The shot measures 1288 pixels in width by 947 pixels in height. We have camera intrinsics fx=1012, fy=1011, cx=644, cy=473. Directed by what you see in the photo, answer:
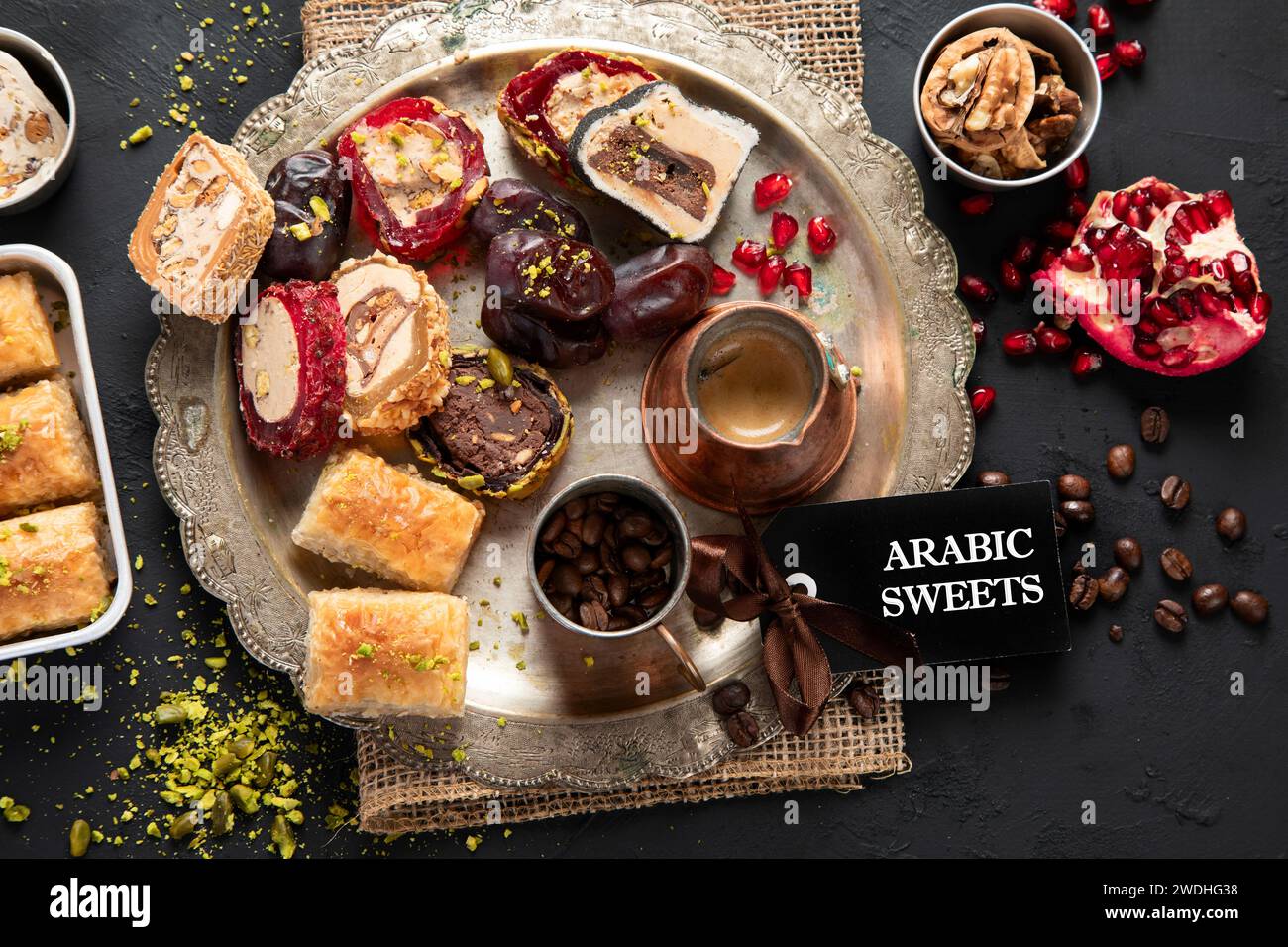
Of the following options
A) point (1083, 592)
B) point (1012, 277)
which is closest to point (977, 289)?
point (1012, 277)

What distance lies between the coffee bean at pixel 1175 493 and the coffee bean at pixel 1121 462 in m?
0.13

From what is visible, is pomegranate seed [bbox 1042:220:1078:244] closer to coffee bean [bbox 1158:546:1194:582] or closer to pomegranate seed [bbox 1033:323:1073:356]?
pomegranate seed [bbox 1033:323:1073:356]

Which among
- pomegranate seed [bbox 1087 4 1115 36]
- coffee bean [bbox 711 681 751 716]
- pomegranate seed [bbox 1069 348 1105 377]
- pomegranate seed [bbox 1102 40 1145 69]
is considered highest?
pomegranate seed [bbox 1087 4 1115 36]

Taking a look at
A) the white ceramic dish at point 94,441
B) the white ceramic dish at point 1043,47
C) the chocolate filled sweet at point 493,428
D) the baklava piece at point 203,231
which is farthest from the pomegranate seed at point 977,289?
the white ceramic dish at point 94,441

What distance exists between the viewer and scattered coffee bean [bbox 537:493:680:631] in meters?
3.11

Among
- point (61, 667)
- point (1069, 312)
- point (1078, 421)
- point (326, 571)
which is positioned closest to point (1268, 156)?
point (1069, 312)

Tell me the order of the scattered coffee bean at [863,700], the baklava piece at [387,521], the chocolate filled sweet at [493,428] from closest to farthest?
1. the baklava piece at [387,521]
2. the chocolate filled sweet at [493,428]
3. the scattered coffee bean at [863,700]

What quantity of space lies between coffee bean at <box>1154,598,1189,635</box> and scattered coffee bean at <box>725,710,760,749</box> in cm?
146

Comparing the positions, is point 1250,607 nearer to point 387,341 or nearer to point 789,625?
point 789,625

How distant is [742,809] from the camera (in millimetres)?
3369

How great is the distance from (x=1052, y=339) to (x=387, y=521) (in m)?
2.28

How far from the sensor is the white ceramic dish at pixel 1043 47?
328 centimetres

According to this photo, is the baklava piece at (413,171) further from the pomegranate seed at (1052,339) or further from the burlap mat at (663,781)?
the pomegranate seed at (1052,339)

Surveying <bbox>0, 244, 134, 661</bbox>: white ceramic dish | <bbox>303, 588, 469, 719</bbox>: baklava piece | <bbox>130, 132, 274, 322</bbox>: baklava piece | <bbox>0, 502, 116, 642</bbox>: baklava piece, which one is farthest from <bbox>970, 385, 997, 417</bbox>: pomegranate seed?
<bbox>0, 502, 116, 642</bbox>: baklava piece
